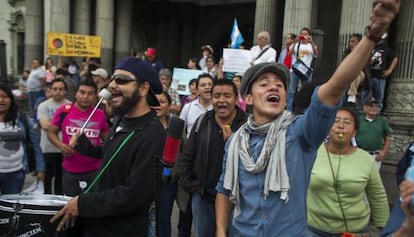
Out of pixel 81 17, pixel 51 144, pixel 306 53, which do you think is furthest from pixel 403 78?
pixel 81 17

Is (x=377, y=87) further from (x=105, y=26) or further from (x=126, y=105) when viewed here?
(x=105, y=26)

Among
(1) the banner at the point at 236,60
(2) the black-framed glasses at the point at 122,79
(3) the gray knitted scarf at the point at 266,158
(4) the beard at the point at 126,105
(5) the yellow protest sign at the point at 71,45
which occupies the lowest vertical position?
(3) the gray knitted scarf at the point at 266,158

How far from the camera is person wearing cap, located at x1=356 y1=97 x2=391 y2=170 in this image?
6.66 m

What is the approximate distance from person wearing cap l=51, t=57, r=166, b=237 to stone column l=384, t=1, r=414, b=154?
25.5 feet

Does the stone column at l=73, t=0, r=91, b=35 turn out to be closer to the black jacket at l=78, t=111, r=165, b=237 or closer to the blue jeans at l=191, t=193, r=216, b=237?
the blue jeans at l=191, t=193, r=216, b=237

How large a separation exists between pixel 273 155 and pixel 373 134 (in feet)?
16.9

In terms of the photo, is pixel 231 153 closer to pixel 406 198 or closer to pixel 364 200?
pixel 406 198

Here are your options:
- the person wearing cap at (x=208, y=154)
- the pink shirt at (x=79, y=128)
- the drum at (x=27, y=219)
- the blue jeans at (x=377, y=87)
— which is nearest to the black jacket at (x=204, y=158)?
the person wearing cap at (x=208, y=154)

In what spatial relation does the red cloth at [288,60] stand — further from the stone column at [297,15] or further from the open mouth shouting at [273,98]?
the open mouth shouting at [273,98]

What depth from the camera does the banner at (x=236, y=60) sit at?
31.0 ft

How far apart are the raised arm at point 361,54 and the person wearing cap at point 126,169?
1136 millimetres

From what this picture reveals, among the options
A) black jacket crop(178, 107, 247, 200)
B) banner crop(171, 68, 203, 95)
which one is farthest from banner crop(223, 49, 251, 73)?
black jacket crop(178, 107, 247, 200)

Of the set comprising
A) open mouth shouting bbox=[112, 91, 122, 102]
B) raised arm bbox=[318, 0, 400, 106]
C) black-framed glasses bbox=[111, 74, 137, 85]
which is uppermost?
raised arm bbox=[318, 0, 400, 106]

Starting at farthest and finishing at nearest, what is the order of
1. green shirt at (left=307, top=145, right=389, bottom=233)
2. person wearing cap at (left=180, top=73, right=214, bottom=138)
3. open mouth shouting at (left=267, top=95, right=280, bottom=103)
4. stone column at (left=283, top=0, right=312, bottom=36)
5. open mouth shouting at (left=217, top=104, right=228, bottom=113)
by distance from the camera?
stone column at (left=283, top=0, right=312, bottom=36) < person wearing cap at (left=180, top=73, right=214, bottom=138) < open mouth shouting at (left=217, top=104, right=228, bottom=113) < green shirt at (left=307, top=145, right=389, bottom=233) < open mouth shouting at (left=267, top=95, right=280, bottom=103)
